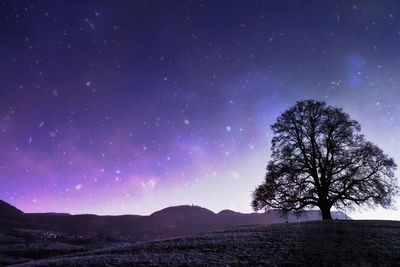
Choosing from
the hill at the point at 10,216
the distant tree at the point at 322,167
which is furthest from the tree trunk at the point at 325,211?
the hill at the point at 10,216

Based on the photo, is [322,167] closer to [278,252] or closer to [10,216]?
[278,252]

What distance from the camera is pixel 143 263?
653 inches

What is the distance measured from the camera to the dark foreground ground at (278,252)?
665 inches

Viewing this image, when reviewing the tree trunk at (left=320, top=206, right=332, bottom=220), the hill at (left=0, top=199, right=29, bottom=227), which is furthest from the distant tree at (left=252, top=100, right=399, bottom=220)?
the hill at (left=0, top=199, right=29, bottom=227)

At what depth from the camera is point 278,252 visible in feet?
62.0

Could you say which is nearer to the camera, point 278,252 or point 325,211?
point 278,252

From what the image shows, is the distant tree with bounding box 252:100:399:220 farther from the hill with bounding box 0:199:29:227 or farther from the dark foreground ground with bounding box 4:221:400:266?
the hill with bounding box 0:199:29:227

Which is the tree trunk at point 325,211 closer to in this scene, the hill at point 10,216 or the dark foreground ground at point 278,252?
the dark foreground ground at point 278,252

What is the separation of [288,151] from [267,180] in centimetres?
414

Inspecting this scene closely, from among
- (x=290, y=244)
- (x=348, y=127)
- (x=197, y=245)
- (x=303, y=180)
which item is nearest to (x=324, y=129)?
(x=348, y=127)

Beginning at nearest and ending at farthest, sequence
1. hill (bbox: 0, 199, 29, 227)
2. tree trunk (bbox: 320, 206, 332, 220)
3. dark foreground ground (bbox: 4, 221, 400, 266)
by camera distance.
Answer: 1. dark foreground ground (bbox: 4, 221, 400, 266)
2. tree trunk (bbox: 320, 206, 332, 220)
3. hill (bbox: 0, 199, 29, 227)

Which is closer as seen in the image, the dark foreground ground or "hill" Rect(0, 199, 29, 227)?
the dark foreground ground

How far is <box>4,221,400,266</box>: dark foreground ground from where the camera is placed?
16.9m

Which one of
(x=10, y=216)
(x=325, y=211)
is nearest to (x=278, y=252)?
(x=325, y=211)
